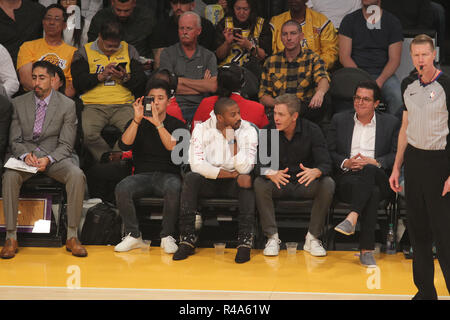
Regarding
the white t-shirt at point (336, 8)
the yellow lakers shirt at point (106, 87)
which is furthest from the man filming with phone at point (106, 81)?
the white t-shirt at point (336, 8)

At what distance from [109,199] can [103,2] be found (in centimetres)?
307

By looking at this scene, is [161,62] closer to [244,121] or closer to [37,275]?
[244,121]

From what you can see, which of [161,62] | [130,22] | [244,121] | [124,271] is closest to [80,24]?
[130,22]

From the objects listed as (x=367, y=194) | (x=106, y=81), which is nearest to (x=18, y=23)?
(x=106, y=81)

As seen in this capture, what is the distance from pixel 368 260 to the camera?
506cm

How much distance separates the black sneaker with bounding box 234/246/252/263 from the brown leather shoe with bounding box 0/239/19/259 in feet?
5.51

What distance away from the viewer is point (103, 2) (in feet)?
26.3

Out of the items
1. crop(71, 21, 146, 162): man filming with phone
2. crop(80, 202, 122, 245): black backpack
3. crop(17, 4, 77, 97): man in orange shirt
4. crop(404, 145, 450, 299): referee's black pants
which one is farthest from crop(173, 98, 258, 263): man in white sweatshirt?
crop(17, 4, 77, 97): man in orange shirt

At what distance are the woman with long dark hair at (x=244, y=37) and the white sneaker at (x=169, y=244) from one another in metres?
2.10

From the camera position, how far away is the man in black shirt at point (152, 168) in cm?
543

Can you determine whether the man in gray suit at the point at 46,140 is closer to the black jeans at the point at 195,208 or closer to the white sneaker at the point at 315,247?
the black jeans at the point at 195,208

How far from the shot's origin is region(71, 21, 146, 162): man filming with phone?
6410 millimetres
